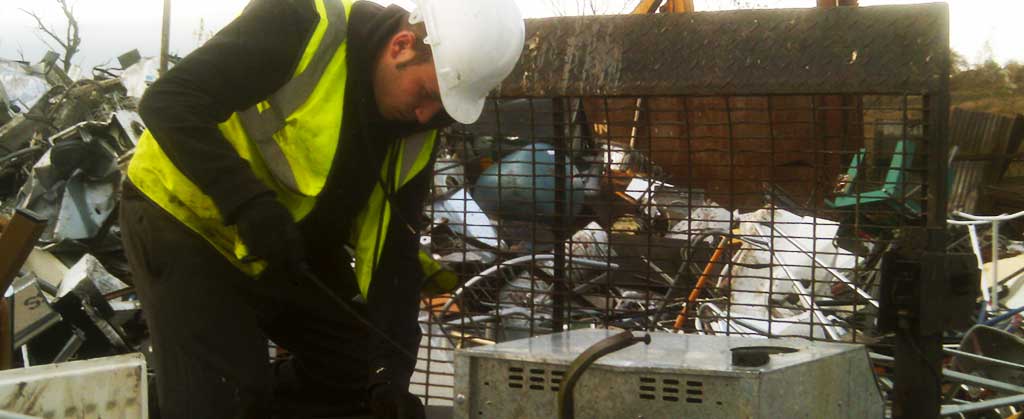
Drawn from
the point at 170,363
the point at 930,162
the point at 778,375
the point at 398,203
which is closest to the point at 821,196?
the point at 930,162

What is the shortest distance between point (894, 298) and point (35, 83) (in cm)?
1163

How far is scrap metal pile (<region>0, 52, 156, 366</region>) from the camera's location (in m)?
4.48

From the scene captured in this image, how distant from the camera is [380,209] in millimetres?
2807

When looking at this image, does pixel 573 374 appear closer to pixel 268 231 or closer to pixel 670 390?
pixel 670 390

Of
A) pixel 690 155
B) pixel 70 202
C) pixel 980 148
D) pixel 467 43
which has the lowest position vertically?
pixel 70 202

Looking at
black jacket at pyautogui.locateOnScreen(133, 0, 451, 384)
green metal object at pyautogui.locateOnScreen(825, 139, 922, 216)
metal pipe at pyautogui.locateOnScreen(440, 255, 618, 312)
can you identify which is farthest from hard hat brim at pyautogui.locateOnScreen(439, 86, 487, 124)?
green metal object at pyautogui.locateOnScreen(825, 139, 922, 216)

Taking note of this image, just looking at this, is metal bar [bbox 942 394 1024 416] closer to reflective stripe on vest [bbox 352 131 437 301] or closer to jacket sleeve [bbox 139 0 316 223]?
reflective stripe on vest [bbox 352 131 437 301]

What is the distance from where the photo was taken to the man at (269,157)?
89.4 inches

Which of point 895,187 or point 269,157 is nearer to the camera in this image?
point 269,157

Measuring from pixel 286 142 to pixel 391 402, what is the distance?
2.47 ft

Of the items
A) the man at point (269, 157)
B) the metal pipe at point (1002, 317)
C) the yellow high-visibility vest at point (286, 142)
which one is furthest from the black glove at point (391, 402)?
the metal pipe at point (1002, 317)

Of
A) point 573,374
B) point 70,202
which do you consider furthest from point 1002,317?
point 70,202

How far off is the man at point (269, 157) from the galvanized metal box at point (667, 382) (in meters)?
0.65

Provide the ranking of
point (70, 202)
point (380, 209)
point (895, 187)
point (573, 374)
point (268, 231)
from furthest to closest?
1. point (70, 202)
2. point (895, 187)
3. point (380, 209)
4. point (268, 231)
5. point (573, 374)
